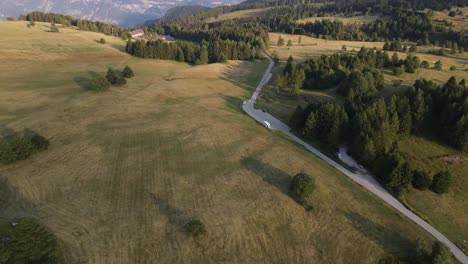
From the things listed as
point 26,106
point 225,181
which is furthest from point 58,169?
point 26,106

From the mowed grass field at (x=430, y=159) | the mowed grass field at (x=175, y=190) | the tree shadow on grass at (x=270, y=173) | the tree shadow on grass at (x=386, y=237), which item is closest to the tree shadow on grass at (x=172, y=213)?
the mowed grass field at (x=175, y=190)

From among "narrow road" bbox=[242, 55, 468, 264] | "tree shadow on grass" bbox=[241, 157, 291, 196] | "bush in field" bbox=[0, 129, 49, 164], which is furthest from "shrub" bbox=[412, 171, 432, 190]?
Answer: "bush in field" bbox=[0, 129, 49, 164]

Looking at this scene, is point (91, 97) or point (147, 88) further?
point (147, 88)

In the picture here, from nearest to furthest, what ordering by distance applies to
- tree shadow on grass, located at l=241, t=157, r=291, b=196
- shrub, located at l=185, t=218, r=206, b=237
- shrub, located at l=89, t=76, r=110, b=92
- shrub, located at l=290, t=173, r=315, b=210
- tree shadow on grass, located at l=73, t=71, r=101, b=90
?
shrub, located at l=185, t=218, r=206, b=237 < shrub, located at l=290, t=173, r=315, b=210 < tree shadow on grass, located at l=241, t=157, r=291, b=196 < shrub, located at l=89, t=76, r=110, b=92 < tree shadow on grass, located at l=73, t=71, r=101, b=90

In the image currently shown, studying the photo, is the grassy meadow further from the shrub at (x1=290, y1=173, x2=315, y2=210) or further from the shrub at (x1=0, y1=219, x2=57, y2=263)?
the shrub at (x1=0, y1=219, x2=57, y2=263)

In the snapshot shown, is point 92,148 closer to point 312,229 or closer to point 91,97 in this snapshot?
point 91,97

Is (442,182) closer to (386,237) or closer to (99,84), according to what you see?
(386,237)
